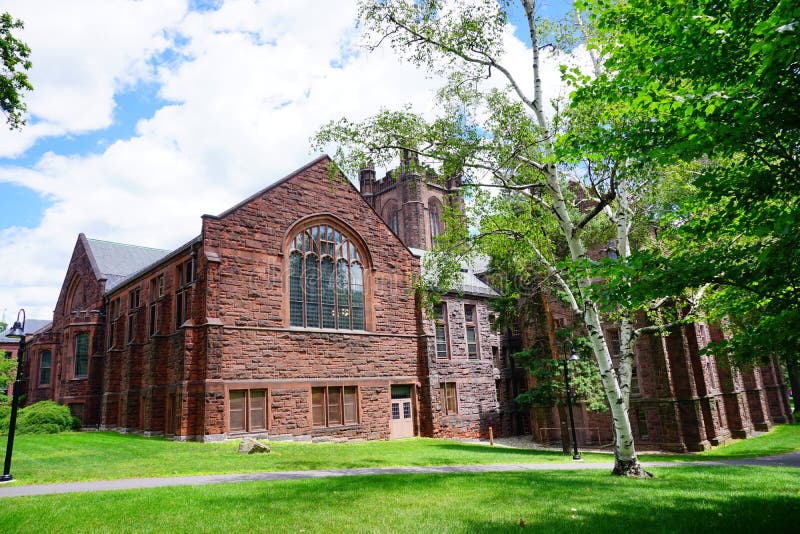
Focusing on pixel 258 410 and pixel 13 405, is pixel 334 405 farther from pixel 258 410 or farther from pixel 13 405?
pixel 13 405

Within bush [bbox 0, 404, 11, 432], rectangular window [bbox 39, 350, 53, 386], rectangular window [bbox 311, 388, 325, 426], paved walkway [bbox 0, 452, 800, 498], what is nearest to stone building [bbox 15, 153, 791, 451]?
rectangular window [bbox 311, 388, 325, 426]

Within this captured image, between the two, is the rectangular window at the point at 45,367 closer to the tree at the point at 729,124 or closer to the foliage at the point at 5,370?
the foliage at the point at 5,370

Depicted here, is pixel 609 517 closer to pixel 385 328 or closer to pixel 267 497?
pixel 267 497

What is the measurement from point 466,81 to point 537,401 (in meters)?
18.5

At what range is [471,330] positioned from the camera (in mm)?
31281

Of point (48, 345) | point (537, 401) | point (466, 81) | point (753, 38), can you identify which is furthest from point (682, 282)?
point (48, 345)

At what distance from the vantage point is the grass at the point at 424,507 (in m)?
7.00

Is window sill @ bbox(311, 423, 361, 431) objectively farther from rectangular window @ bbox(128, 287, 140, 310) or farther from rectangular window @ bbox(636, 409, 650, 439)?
rectangular window @ bbox(636, 409, 650, 439)

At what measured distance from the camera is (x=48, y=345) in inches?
1588

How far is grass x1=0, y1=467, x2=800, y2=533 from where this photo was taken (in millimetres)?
7004

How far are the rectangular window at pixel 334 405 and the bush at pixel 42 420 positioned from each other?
14483 mm

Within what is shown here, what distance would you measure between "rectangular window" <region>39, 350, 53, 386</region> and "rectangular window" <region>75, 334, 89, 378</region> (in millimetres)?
11943

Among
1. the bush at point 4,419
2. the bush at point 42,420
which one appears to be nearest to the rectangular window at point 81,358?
the bush at point 42,420

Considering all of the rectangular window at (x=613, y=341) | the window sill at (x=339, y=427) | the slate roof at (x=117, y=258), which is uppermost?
the slate roof at (x=117, y=258)
